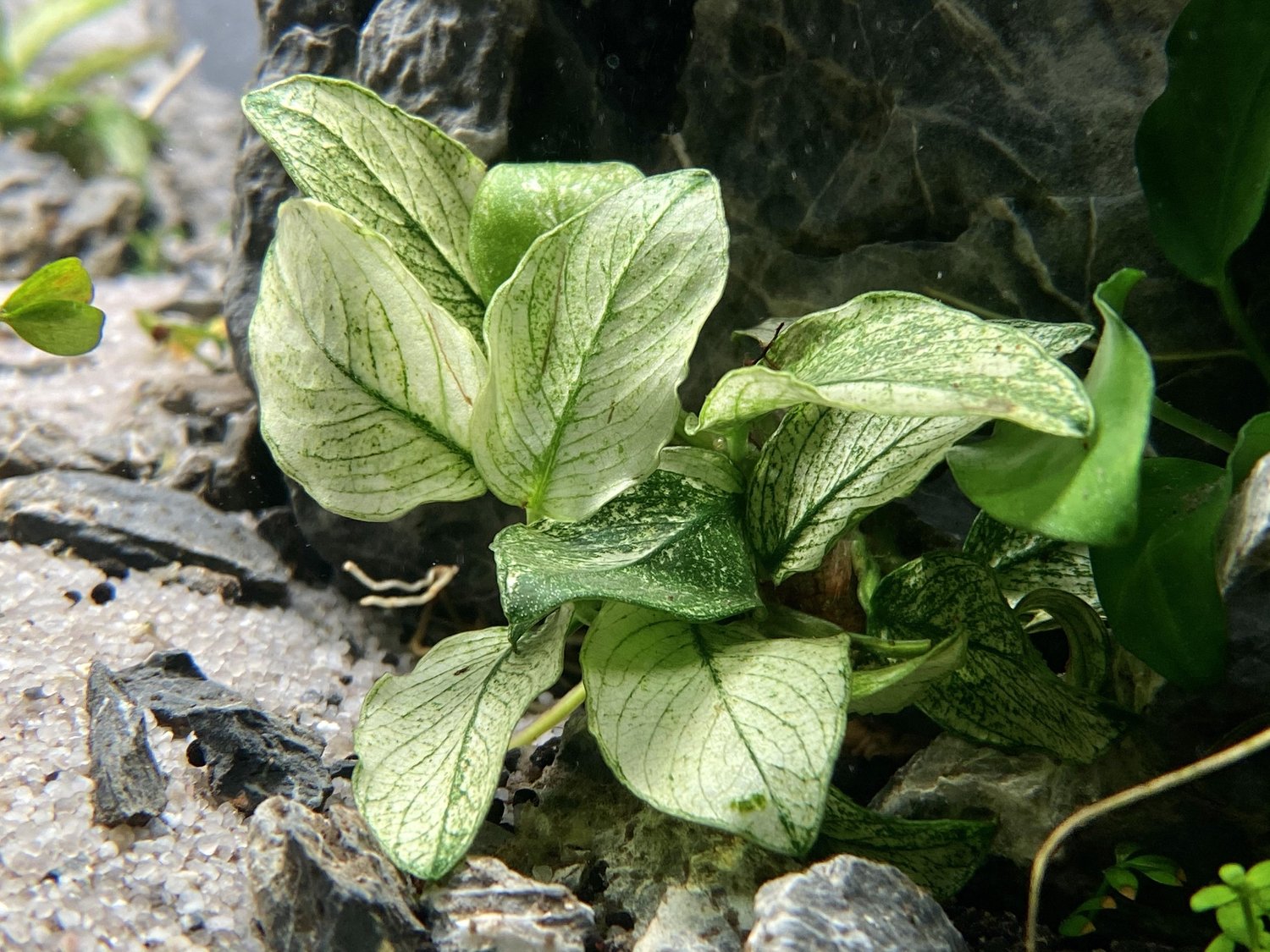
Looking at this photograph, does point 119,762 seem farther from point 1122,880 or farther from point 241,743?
point 1122,880

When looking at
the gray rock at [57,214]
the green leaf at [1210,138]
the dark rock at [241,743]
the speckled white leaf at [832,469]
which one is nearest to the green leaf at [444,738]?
the dark rock at [241,743]

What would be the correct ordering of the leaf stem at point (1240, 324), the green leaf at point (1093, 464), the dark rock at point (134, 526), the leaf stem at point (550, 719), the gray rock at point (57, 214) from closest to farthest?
1. the green leaf at point (1093, 464)
2. the leaf stem at point (1240, 324)
3. the leaf stem at point (550, 719)
4. the dark rock at point (134, 526)
5. the gray rock at point (57, 214)

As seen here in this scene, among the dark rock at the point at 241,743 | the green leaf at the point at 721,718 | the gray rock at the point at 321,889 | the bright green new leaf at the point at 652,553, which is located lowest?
the dark rock at the point at 241,743

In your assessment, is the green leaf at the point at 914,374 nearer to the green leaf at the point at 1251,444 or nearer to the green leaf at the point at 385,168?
the green leaf at the point at 1251,444

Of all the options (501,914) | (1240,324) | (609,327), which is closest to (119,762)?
(501,914)

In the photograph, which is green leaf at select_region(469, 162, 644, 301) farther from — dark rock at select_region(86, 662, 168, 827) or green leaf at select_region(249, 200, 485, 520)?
dark rock at select_region(86, 662, 168, 827)

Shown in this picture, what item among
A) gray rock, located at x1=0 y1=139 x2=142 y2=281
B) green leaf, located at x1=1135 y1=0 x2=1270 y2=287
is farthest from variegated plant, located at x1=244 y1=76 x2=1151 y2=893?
gray rock, located at x1=0 y1=139 x2=142 y2=281

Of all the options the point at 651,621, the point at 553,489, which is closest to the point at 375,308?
the point at 553,489
